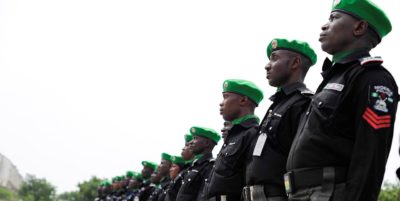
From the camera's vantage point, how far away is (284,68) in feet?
16.4

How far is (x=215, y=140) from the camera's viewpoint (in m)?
8.38

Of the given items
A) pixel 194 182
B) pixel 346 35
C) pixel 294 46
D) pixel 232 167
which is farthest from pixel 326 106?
pixel 194 182

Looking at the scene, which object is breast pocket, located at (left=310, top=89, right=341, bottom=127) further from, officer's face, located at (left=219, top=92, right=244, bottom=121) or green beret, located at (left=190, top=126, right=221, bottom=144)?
green beret, located at (left=190, top=126, right=221, bottom=144)

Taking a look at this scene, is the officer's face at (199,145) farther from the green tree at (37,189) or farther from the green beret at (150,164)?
the green tree at (37,189)

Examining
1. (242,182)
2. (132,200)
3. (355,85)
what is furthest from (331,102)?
(132,200)

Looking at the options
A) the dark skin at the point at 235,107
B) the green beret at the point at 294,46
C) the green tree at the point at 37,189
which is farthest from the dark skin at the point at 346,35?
the green tree at the point at 37,189

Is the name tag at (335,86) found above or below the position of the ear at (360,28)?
below

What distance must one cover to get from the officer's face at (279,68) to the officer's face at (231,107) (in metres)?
1.14

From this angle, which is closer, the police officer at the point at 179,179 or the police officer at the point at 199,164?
the police officer at the point at 199,164

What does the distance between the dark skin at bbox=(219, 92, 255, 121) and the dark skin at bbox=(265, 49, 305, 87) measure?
113 centimetres

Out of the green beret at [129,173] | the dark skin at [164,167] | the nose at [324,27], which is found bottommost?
Answer: the nose at [324,27]

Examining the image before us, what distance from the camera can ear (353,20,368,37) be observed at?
3.80 metres

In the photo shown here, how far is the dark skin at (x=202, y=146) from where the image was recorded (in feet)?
27.3

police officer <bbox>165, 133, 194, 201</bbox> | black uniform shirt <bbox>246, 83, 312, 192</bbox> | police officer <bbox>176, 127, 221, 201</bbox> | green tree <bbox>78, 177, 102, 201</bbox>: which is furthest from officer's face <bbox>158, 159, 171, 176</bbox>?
green tree <bbox>78, 177, 102, 201</bbox>
